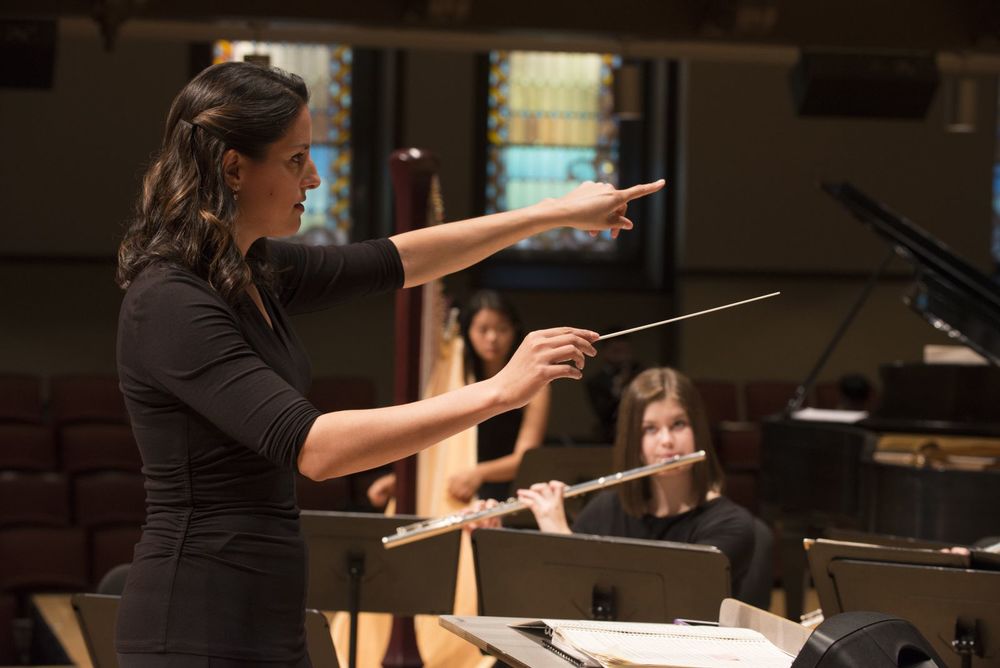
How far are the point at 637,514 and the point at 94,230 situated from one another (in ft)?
18.5

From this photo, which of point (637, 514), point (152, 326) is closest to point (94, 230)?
point (637, 514)

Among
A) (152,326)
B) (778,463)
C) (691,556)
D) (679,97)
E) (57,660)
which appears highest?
(679,97)

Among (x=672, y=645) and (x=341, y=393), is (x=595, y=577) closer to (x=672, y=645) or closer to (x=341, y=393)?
(x=672, y=645)

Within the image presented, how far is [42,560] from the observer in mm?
5199

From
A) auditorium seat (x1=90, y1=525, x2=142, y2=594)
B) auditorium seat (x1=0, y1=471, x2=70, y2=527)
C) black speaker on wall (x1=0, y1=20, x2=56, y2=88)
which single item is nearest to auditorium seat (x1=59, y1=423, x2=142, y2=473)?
auditorium seat (x1=0, y1=471, x2=70, y2=527)

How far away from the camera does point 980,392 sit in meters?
5.14

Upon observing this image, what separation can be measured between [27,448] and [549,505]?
13.6ft

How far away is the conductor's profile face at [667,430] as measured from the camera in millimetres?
3188

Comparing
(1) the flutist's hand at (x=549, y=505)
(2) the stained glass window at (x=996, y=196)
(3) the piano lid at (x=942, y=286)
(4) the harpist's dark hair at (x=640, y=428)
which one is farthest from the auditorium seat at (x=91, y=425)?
(2) the stained glass window at (x=996, y=196)

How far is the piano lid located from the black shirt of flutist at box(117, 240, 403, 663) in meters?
3.69

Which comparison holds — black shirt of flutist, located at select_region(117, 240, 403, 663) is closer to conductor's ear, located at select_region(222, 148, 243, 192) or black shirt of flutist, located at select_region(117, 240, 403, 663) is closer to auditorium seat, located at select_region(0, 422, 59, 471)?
conductor's ear, located at select_region(222, 148, 243, 192)

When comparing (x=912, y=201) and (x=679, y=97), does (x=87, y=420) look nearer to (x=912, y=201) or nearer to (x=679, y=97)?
(x=679, y=97)

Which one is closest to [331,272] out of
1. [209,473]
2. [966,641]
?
[209,473]

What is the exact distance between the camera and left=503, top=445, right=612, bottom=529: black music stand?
164 inches
